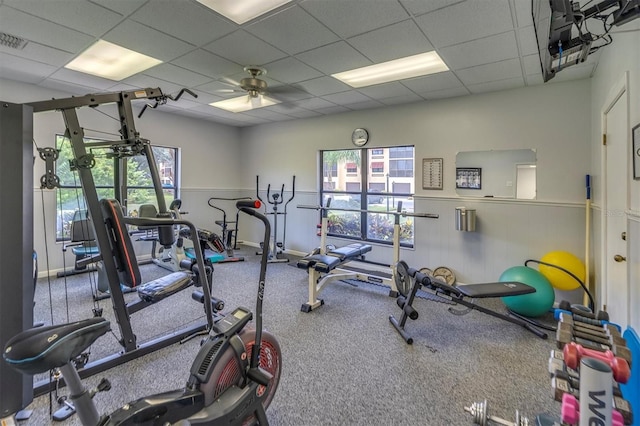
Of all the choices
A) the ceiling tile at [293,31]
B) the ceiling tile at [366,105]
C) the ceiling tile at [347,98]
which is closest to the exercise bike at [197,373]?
the ceiling tile at [293,31]

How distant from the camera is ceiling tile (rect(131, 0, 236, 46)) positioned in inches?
89.1

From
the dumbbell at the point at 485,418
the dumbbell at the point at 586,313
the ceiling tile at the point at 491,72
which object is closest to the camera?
the dumbbell at the point at 586,313

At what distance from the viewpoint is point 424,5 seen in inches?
87.0

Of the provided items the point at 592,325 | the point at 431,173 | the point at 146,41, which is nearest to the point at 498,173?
the point at 431,173

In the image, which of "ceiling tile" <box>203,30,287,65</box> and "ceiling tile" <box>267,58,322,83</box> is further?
"ceiling tile" <box>267,58,322,83</box>

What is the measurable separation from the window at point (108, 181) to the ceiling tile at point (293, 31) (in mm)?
3041

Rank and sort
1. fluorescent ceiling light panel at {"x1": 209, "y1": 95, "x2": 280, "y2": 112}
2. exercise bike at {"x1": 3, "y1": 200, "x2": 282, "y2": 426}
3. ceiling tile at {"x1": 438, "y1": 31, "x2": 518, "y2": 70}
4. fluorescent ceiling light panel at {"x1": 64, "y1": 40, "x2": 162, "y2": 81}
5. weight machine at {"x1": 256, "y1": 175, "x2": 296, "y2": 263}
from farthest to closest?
weight machine at {"x1": 256, "y1": 175, "x2": 296, "y2": 263}, fluorescent ceiling light panel at {"x1": 209, "y1": 95, "x2": 280, "y2": 112}, fluorescent ceiling light panel at {"x1": 64, "y1": 40, "x2": 162, "y2": 81}, ceiling tile at {"x1": 438, "y1": 31, "x2": 518, "y2": 70}, exercise bike at {"x1": 3, "y1": 200, "x2": 282, "y2": 426}

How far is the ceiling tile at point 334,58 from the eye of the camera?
2918mm

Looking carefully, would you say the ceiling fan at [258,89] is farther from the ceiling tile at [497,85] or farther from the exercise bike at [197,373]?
the exercise bike at [197,373]

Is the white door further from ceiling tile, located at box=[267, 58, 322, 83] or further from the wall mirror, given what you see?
ceiling tile, located at box=[267, 58, 322, 83]

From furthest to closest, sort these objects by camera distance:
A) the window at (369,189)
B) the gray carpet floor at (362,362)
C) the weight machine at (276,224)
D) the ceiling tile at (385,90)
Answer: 1. the weight machine at (276,224)
2. the window at (369,189)
3. the ceiling tile at (385,90)
4. the gray carpet floor at (362,362)

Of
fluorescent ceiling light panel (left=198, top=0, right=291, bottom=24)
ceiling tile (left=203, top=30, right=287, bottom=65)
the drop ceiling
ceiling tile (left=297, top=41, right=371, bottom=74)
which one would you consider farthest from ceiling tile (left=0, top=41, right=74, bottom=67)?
ceiling tile (left=297, top=41, right=371, bottom=74)

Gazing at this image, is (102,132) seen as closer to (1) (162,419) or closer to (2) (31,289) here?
(2) (31,289)

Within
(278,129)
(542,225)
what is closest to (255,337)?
(542,225)
